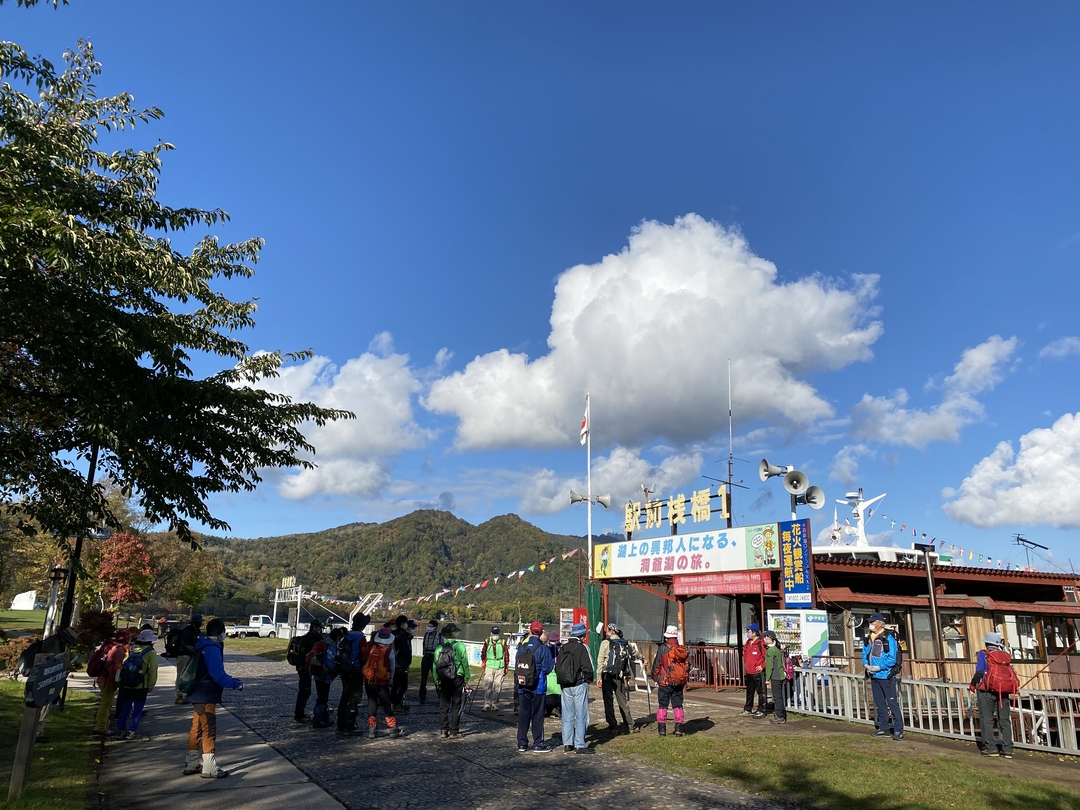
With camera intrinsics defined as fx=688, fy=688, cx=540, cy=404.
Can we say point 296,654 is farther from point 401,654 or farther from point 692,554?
point 692,554

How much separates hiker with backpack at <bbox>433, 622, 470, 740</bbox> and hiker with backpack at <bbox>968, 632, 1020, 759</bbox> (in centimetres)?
773

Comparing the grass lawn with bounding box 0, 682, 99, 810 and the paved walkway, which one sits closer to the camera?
the grass lawn with bounding box 0, 682, 99, 810

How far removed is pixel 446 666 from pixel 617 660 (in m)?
2.82

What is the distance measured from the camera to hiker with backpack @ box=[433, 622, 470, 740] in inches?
416

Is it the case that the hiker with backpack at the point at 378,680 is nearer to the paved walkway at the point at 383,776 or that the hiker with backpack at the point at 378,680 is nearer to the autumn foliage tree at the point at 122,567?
the paved walkway at the point at 383,776

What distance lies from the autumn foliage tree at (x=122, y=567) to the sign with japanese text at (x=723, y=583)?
27.6 m

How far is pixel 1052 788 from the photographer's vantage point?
7762 mm

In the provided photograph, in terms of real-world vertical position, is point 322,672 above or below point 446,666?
below

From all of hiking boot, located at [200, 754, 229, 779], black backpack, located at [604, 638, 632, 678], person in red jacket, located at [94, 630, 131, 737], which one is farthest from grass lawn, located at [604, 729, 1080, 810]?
person in red jacket, located at [94, 630, 131, 737]

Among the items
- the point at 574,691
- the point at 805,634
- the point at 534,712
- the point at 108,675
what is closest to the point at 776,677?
the point at 805,634

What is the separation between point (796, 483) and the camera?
2009cm

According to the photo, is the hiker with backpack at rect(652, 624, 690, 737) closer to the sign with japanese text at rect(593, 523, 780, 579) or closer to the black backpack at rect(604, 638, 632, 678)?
the black backpack at rect(604, 638, 632, 678)

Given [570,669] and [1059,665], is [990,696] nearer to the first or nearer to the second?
[570,669]

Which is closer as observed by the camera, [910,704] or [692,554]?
[910,704]
